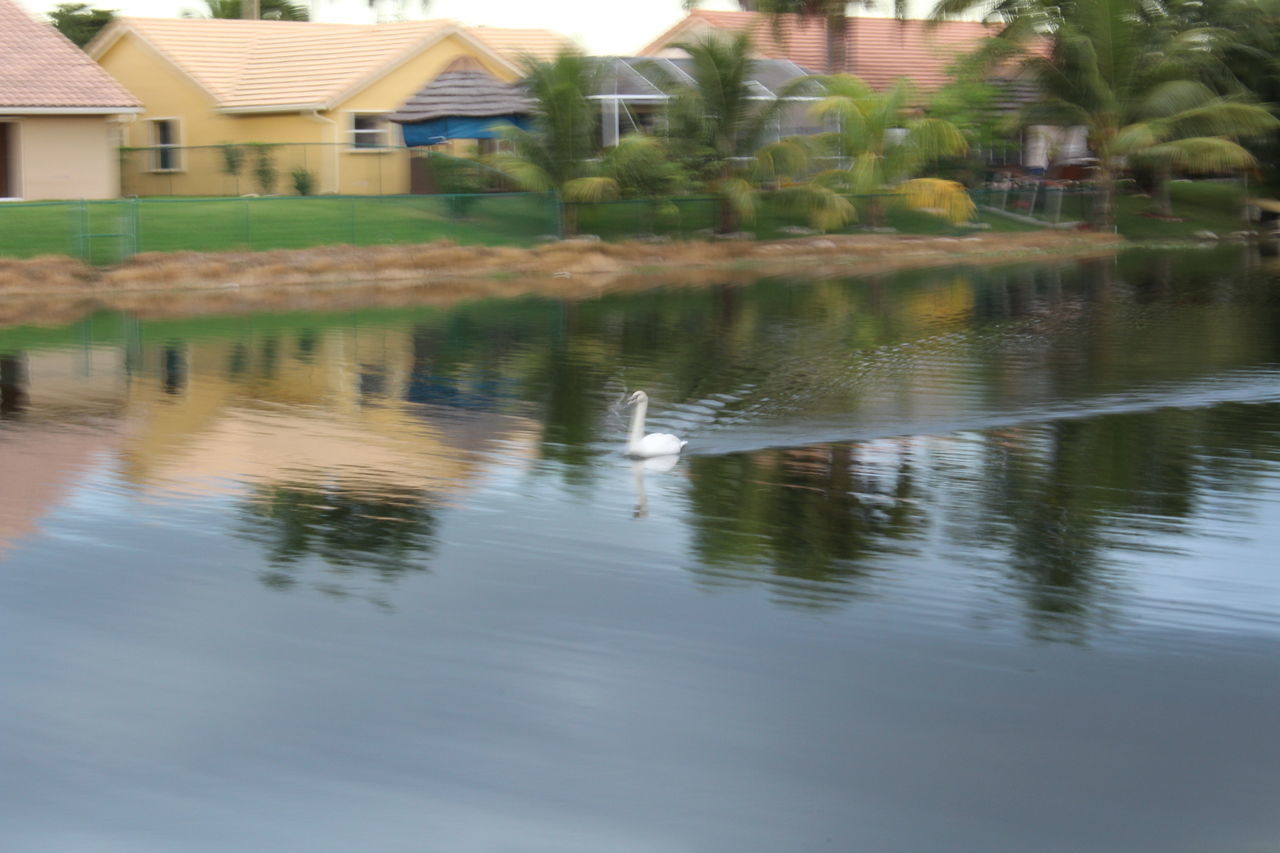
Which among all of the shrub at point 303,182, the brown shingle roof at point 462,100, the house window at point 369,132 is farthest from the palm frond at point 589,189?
the house window at point 369,132

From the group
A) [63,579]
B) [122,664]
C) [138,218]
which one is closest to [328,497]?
[63,579]

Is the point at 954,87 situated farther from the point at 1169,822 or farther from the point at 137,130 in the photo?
the point at 1169,822

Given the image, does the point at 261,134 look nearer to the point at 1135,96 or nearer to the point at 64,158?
the point at 64,158

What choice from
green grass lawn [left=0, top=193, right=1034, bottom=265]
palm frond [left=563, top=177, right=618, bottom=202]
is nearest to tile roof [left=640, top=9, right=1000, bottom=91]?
green grass lawn [left=0, top=193, right=1034, bottom=265]

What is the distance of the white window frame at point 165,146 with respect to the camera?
4178cm

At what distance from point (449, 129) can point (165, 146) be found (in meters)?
8.75

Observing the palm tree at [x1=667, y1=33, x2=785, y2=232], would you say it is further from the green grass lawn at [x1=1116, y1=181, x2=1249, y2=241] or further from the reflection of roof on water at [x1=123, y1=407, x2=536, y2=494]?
the reflection of roof on water at [x1=123, y1=407, x2=536, y2=494]

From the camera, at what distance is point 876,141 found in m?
39.2

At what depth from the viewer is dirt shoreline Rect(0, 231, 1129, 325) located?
28016 millimetres

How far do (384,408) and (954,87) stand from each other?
3144 cm

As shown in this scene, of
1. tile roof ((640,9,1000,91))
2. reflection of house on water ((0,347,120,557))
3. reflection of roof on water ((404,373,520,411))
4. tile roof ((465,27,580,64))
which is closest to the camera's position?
reflection of house on water ((0,347,120,557))

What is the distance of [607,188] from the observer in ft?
115

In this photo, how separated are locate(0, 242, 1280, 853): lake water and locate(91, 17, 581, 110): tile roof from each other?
2298 centimetres

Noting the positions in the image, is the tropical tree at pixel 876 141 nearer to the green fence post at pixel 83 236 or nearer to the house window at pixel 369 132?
the house window at pixel 369 132
